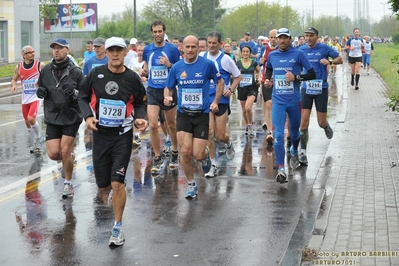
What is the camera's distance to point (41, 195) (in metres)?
9.73

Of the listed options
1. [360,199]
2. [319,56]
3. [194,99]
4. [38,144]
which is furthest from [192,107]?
[38,144]

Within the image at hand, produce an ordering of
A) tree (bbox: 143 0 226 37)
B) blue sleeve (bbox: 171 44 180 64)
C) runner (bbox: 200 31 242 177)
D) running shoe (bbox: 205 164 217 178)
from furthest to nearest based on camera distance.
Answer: tree (bbox: 143 0 226 37) < blue sleeve (bbox: 171 44 180 64) < runner (bbox: 200 31 242 177) < running shoe (bbox: 205 164 217 178)

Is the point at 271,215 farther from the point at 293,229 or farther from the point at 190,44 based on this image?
the point at 190,44

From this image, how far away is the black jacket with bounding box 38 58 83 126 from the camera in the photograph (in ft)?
31.8

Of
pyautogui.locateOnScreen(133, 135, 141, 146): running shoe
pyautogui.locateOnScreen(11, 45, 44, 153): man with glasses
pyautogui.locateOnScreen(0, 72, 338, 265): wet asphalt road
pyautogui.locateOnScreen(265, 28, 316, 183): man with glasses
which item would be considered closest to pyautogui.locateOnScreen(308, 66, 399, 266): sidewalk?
pyautogui.locateOnScreen(0, 72, 338, 265): wet asphalt road

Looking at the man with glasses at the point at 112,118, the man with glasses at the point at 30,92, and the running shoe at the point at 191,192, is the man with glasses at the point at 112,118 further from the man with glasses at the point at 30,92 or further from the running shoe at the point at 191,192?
the man with glasses at the point at 30,92

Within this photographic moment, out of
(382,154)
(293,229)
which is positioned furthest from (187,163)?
(382,154)

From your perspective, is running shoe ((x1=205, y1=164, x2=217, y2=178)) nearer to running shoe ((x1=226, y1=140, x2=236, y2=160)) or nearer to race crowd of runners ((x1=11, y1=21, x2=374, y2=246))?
race crowd of runners ((x1=11, y1=21, x2=374, y2=246))

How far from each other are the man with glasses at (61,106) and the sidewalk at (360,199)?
3.12m

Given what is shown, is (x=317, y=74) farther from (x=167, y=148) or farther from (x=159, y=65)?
(x=167, y=148)

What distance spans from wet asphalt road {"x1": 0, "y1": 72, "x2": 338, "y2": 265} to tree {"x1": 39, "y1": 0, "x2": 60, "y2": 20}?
62.2 m

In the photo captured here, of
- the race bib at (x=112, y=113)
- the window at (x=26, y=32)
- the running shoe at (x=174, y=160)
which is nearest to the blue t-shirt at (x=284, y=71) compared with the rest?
the running shoe at (x=174, y=160)

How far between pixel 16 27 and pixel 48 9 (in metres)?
18.7

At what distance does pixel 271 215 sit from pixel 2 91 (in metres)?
22.6
